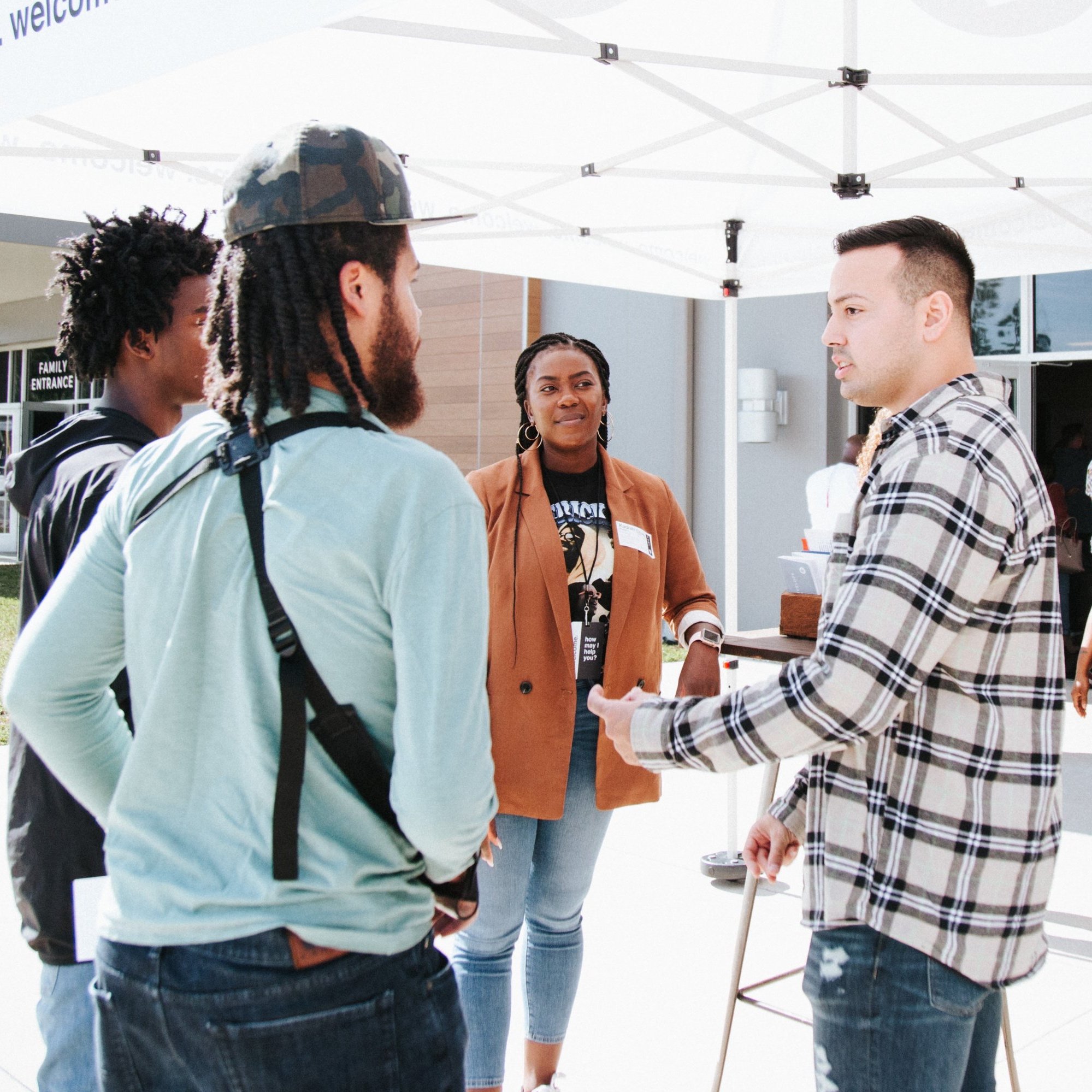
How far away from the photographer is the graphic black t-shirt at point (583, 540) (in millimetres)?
2654

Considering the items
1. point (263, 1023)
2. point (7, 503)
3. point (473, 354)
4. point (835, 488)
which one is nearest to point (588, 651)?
point (263, 1023)

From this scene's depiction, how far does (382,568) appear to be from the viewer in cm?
111

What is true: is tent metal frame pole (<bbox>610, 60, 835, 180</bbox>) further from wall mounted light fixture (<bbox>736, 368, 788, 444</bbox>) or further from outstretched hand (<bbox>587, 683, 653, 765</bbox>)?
wall mounted light fixture (<bbox>736, 368, 788, 444</bbox>)

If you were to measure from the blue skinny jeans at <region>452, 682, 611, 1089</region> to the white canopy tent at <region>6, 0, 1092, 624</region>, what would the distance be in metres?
2.01

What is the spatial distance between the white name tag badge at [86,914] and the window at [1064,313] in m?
8.93

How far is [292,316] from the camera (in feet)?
3.93

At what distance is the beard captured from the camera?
125cm

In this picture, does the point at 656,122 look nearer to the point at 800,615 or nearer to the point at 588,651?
the point at 800,615

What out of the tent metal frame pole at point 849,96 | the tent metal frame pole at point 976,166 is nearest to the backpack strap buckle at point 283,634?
the tent metal frame pole at point 849,96

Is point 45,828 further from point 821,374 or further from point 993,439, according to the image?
point 821,374

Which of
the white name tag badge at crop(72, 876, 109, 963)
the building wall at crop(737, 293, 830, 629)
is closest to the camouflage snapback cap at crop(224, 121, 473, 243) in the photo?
the white name tag badge at crop(72, 876, 109, 963)

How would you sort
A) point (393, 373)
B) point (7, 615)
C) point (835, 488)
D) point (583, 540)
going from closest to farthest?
point (393, 373) → point (583, 540) → point (835, 488) → point (7, 615)

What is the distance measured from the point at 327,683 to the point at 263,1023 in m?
0.33

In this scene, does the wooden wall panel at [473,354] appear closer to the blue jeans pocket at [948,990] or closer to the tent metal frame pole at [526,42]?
the tent metal frame pole at [526,42]
